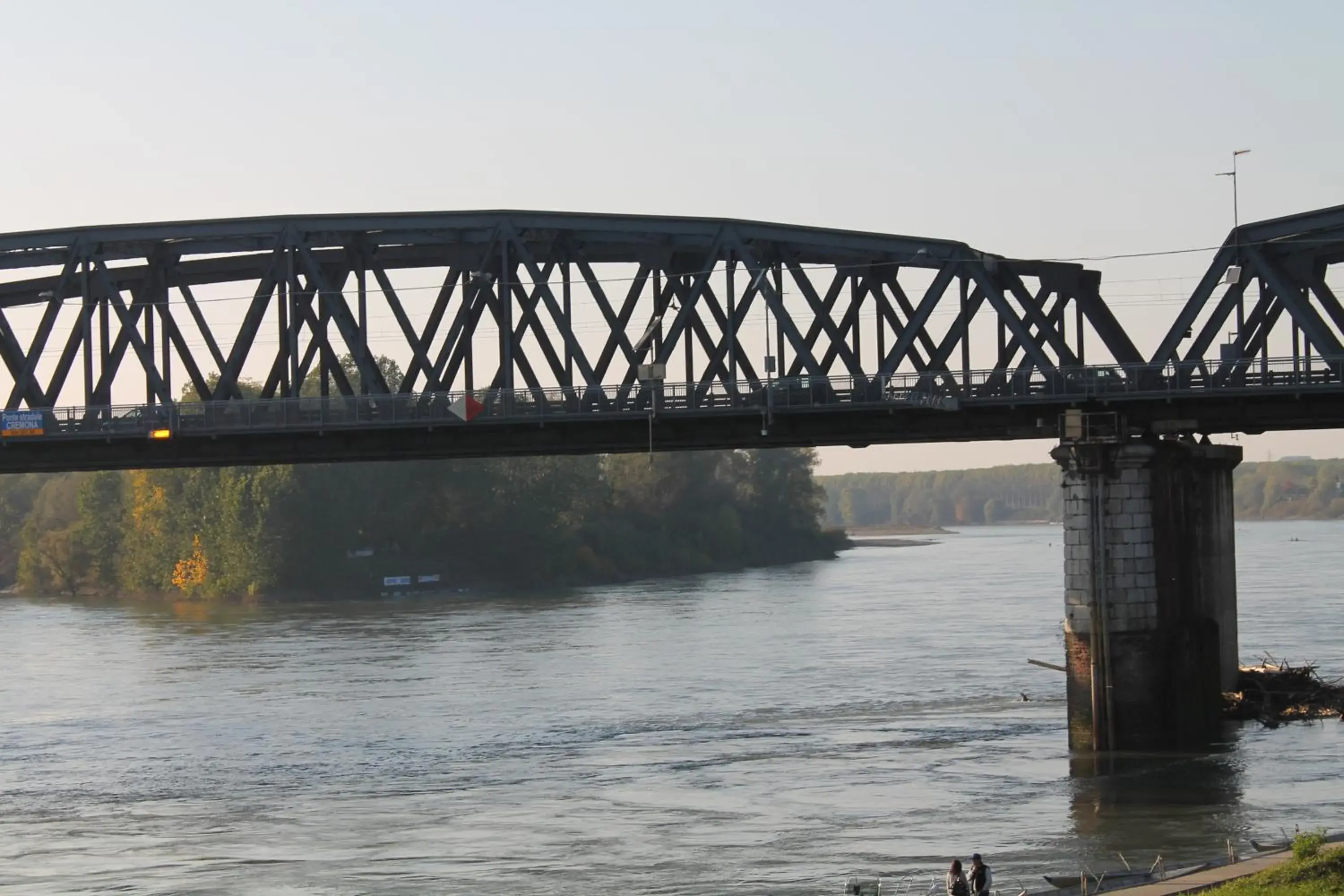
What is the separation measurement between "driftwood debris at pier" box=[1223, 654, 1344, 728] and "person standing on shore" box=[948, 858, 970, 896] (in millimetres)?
29273

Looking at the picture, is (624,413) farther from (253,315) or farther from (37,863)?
(37,863)

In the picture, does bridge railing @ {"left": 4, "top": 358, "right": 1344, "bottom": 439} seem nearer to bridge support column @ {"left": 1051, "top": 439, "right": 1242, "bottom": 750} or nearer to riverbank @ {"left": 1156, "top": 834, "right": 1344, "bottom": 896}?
bridge support column @ {"left": 1051, "top": 439, "right": 1242, "bottom": 750}

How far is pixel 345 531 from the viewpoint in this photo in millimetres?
159250

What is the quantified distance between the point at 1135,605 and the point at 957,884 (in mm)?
25484

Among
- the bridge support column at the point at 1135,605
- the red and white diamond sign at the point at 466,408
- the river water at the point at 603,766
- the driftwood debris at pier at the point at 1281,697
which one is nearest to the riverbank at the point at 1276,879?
the river water at the point at 603,766

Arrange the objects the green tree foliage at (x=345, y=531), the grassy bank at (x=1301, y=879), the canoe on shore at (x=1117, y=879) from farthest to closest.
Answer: the green tree foliage at (x=345, y=531) → the canoe on shore at (x=1117, y=879) → the grassy bank at (x=1301, y=879)

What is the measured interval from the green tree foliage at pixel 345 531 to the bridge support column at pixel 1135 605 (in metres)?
105

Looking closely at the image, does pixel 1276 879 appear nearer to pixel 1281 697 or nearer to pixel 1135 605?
pixel 1135 605

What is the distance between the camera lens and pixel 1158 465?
189ft

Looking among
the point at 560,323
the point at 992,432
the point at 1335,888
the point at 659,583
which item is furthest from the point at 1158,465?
the point at 659,583

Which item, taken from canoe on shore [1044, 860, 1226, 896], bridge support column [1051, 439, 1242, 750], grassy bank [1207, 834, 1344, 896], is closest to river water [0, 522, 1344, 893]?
bridge support column [1051, 439, 1242, 750]

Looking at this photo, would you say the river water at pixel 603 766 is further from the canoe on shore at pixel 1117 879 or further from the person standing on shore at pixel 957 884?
the person standing on shore at pixel 957 884

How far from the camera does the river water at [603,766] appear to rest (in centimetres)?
4391

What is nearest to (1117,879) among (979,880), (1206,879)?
(1206,879)
